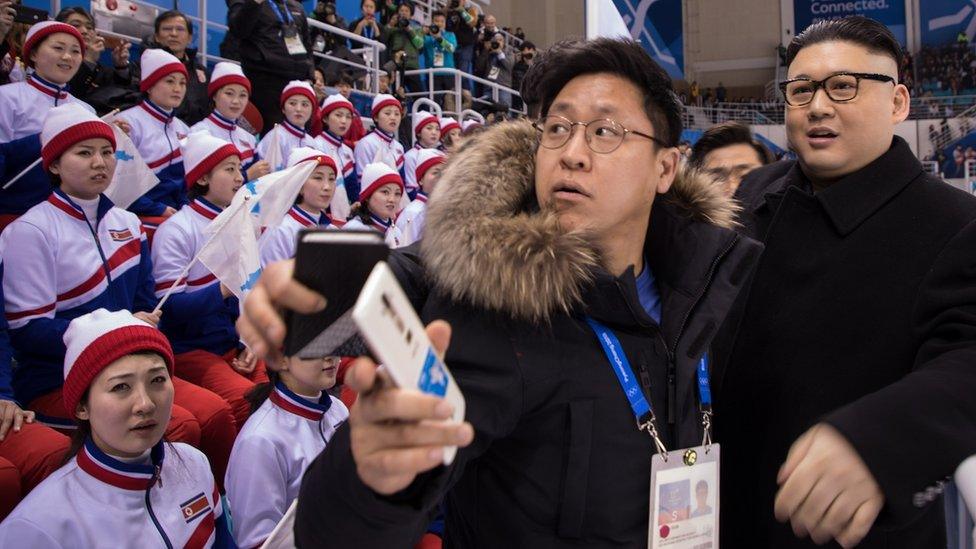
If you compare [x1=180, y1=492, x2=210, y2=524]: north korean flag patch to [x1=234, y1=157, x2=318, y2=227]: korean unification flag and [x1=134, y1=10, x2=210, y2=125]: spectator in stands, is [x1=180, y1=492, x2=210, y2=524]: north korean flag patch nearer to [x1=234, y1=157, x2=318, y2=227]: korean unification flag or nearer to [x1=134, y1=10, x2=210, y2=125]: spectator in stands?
[x1=234, y1=157, x2=318, y2=227]: korean unification flag

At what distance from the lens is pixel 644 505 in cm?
126

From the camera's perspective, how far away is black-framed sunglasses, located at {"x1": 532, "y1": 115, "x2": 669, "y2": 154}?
4.63 feet

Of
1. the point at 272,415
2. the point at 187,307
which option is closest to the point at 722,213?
the point at 272,415

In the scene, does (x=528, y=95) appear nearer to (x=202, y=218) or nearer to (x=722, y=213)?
(x=722, y=213)

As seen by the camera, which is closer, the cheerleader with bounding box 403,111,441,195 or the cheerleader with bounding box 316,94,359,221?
the cheerleader with bounding box 316,94,359,221

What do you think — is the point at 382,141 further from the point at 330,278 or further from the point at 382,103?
the point at 330,278

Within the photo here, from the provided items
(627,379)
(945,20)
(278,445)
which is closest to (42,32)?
(278,445)

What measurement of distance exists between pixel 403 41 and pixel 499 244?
1062 cm

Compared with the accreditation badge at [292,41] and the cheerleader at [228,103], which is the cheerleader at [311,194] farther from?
the accreditation badge at [292,41]

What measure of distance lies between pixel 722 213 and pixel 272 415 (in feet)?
6.41

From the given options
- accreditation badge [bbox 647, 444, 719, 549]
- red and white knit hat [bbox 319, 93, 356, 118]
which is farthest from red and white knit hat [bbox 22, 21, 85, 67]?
accreditation badge [bbox 647, 444, 719, 549]

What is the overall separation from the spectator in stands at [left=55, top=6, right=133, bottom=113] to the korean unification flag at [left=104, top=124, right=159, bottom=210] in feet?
3.61

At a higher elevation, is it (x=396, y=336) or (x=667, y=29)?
(x=667, y=29)

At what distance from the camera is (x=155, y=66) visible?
529 centimetres
